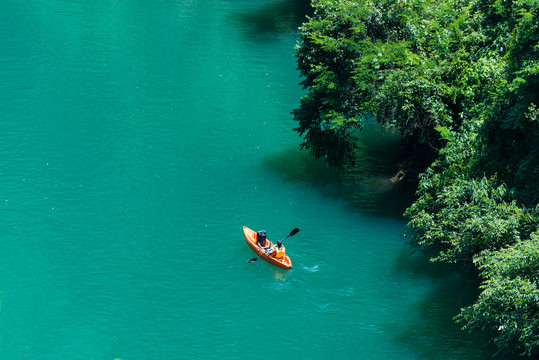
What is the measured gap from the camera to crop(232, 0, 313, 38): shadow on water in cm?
5572

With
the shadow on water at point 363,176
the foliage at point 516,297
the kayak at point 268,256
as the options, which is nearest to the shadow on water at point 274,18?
the shadow on water at point 363,176

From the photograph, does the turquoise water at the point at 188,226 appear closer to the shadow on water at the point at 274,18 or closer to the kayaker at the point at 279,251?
the kayaker at the point at 279,251

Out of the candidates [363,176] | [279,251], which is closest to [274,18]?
[363,176]

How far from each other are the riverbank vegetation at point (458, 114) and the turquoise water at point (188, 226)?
6.33 feet

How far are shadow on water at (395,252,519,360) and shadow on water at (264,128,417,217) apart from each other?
3906 mm

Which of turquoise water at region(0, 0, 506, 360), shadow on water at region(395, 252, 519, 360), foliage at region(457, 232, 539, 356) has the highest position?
foliage at region(457, 232, 539, 356)

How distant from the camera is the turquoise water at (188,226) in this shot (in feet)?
78.3

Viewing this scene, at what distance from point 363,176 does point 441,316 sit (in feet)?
34.1

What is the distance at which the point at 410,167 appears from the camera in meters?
33.2

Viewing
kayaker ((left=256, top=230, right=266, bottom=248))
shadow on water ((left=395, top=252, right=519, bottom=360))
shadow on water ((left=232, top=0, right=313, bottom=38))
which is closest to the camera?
shadow on water ((left=395, top=252, right=519, bottom=360))

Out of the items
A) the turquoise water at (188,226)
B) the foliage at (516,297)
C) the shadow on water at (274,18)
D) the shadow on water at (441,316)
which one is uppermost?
the foliage at (516,297)

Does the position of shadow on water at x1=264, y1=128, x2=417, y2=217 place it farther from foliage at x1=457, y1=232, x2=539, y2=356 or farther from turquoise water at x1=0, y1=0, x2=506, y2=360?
foliage at x1=457, y1=232, x2=539, y2=356

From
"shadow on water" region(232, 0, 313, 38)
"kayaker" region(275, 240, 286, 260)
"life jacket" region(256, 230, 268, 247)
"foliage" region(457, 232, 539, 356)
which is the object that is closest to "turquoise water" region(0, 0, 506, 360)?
"kayaker" region(275, 240, 286, 260)

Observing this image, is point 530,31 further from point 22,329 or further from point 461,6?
point 22,329
